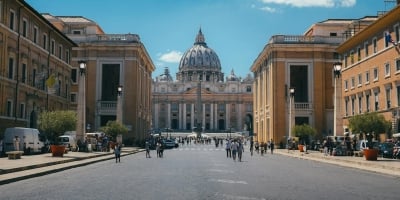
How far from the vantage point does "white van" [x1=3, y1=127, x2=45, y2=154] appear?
118 feet

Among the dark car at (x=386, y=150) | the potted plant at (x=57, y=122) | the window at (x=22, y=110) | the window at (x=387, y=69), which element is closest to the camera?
the dark car at (x=386, y=150)

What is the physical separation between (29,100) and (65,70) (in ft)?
45.1

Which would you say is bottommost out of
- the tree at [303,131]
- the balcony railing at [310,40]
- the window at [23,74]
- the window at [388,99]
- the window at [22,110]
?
the tree at [303,131]

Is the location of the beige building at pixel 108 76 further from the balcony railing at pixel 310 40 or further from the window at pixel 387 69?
the window at pixel 387 69

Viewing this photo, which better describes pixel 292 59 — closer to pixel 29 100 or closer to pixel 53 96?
pixel 53 96

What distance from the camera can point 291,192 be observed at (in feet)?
50.9

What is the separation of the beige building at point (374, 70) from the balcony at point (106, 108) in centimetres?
3218

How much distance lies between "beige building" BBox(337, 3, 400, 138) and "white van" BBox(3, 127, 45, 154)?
83.7 ft

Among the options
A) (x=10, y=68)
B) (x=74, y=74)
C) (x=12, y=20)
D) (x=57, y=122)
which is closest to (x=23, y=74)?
(x=10, y=68)

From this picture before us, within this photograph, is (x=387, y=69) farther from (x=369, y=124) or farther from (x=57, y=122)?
(x=57, y=122)

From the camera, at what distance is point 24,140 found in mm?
37000

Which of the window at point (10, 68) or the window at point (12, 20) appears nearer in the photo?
the window at point (12, 20)

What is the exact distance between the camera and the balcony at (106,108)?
74375 millimetres

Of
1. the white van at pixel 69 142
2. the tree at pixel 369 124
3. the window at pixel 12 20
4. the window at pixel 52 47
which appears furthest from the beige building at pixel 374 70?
the window at pixel 52 47
